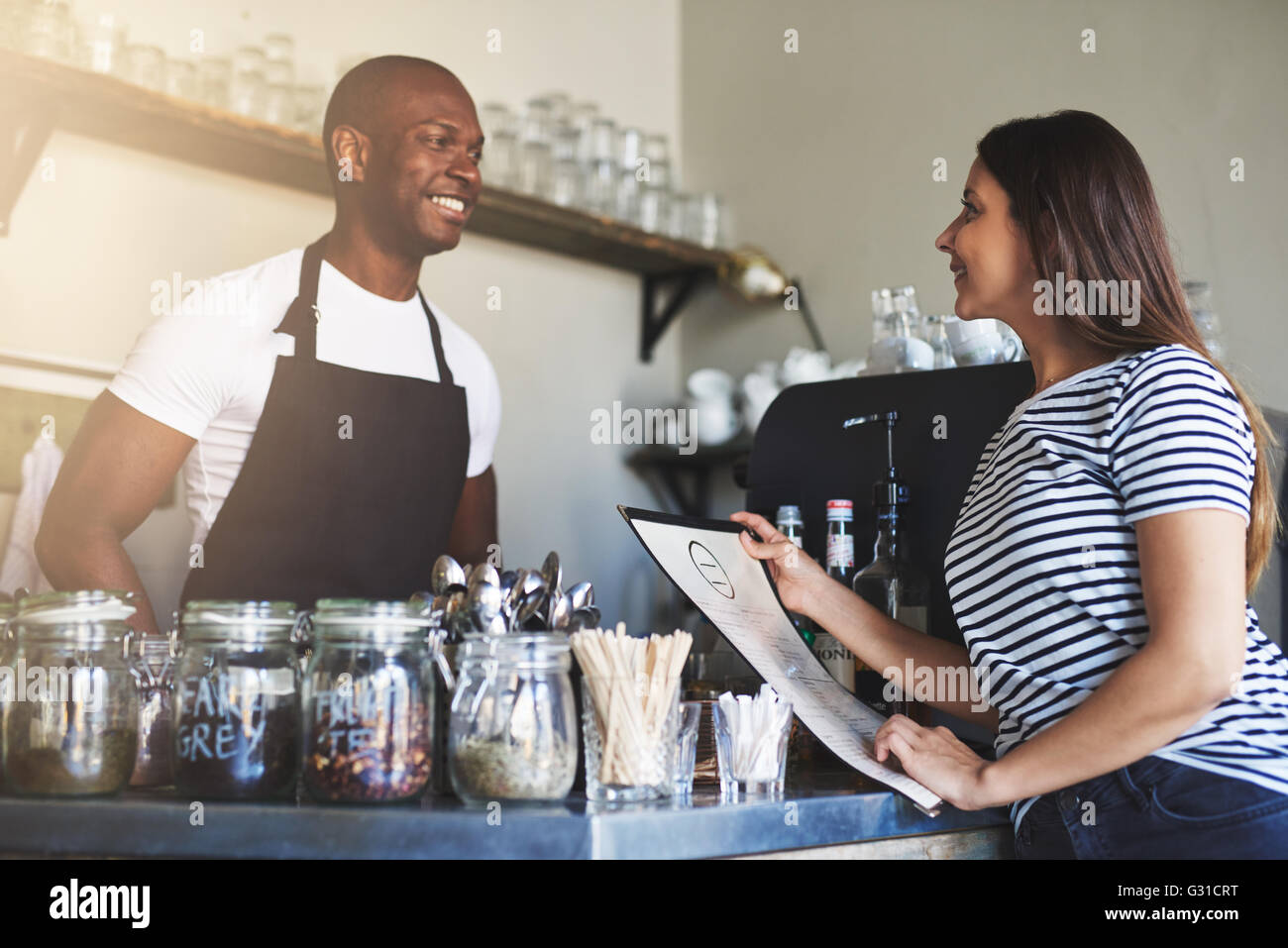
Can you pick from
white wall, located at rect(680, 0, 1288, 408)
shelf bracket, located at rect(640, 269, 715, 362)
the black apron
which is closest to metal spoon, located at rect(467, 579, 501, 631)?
the black apron

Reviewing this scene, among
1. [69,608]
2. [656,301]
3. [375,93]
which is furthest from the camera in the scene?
[656,301]

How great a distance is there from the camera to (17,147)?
1.91 metres

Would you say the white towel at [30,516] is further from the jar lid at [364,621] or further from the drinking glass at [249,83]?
the jar lid at [364,621]

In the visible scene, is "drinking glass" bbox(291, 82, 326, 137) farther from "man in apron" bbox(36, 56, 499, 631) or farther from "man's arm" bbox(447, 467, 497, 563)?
"man's arm" bbox(447, 467, 497, 563)

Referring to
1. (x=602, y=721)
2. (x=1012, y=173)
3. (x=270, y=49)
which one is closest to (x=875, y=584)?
(x=1012, y=173)

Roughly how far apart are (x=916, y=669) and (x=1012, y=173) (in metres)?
0.53

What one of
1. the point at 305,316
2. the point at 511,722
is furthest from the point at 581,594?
the point at 305,316

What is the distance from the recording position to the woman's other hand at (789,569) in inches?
53.1

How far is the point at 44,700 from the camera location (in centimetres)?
95

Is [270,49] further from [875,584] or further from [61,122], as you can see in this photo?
[875,584]

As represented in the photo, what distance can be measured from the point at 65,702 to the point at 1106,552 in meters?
0.86

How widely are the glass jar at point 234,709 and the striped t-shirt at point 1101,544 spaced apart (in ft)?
2.07

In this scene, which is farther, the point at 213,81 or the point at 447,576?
the point at 213,81

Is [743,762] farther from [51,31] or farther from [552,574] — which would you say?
[51,31]
